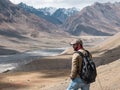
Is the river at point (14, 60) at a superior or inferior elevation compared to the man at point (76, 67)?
superior

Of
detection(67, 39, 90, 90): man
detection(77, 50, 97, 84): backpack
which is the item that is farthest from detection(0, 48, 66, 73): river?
detection(77, 50, 97, 84): backpack

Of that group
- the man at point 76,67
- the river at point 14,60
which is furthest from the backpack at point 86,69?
the river at point 14,60

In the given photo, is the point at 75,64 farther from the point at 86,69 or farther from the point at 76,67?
the point at 86,69

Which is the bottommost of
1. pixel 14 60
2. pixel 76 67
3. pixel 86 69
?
pixel 86 69

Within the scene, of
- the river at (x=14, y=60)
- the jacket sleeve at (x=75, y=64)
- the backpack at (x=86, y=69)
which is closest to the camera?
the jacket sleeve at (x=75, y=64)

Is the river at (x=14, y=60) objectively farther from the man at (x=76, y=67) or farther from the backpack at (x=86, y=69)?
the backpack at (x=86, y=69)

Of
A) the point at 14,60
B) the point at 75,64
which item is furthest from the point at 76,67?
the point at 14,60

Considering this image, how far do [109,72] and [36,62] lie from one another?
1575 inches

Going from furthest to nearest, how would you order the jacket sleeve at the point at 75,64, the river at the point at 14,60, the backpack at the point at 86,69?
the river at the point at 14,60, the backpack at the point at 86,69, the jacket sleeve at the point at 75,64

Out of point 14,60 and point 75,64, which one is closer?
point 75,64

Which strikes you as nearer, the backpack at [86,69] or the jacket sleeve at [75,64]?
the jacket sleeve at [75,64]

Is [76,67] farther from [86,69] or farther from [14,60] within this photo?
[14,60]

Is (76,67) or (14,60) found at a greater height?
(14,60)

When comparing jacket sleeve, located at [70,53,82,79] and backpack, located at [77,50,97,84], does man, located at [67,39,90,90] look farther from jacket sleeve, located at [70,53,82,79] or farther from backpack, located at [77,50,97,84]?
backpack, located at [77,50,97,84]
